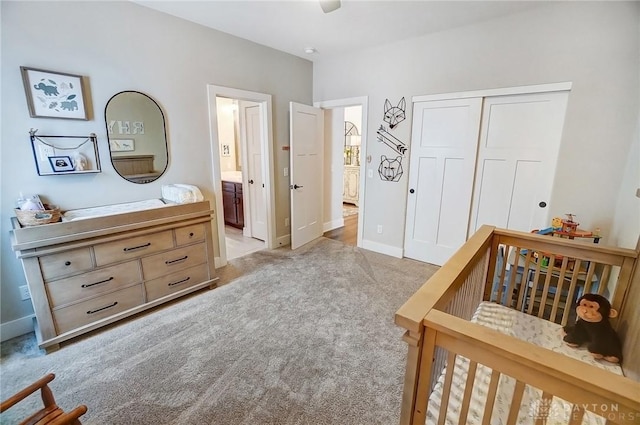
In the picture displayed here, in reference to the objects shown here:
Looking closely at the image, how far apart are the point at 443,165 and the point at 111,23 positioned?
349 cm

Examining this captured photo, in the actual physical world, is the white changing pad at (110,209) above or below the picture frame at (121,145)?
below

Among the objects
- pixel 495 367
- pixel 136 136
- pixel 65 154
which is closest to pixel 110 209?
pixel 65 154

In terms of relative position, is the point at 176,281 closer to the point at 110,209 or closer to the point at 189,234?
the point at 189,234

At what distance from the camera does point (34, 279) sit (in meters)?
1.88

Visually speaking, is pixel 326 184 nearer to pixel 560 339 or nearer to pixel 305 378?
pixel 305 378

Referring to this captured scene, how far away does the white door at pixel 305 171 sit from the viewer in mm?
3855

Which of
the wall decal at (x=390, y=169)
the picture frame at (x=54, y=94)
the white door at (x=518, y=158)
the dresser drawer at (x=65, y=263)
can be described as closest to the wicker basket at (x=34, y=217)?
the dresser drawer at (x=65, y=263)

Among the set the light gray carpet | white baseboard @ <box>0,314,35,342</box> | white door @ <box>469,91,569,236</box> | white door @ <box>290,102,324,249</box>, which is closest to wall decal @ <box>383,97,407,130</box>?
white door @ <box>469,91,569,236</box>

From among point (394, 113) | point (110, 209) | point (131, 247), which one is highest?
point (394, 113)

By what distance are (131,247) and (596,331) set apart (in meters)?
3.05

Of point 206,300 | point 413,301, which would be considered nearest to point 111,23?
point 206,300

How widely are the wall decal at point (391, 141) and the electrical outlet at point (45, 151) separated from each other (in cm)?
329

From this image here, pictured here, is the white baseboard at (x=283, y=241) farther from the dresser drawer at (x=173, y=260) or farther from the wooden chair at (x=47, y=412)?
the wooden chair at (x=47, y=412)

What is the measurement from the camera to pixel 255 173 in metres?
4.24
